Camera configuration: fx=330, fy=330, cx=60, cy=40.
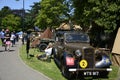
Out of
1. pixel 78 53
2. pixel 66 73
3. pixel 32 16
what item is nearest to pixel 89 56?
pixel 78 53

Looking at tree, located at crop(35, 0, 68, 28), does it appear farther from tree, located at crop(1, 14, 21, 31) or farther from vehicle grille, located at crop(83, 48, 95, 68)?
tree, located at crop(1, 14, 21, 31)

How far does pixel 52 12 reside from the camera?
54.5 meters

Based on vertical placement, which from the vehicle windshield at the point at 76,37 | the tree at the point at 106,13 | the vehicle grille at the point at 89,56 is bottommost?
the vehicle grille at the point at 89,56

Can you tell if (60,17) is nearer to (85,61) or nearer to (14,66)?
(14,66)

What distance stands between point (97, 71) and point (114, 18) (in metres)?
8.80

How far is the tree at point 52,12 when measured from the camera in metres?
50.8

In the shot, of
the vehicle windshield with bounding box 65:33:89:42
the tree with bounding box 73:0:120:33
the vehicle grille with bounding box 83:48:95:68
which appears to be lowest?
the vehicle grille with bounding box 83:48:95:68

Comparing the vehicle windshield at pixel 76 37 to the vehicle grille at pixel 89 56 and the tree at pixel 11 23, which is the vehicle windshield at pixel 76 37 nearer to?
the vehicle grille at pixel 89 56

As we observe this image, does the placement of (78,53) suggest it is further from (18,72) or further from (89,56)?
(18,72)

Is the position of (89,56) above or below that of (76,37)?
below

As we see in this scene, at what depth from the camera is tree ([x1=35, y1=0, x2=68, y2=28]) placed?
167ft

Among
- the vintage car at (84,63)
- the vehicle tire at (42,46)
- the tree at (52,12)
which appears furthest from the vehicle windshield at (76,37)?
the tree at (52,12)

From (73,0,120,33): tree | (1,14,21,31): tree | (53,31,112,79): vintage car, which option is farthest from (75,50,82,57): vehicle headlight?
(1,14,21,31): tree

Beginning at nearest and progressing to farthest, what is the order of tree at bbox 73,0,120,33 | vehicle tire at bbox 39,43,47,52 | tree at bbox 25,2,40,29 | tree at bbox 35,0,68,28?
tree at bbox 73,0,120,33 → vehicle tire at bbox 39,43,47,52 → tree at bbox 35,0,68,28 → tree at bbox 25,2,40,29
